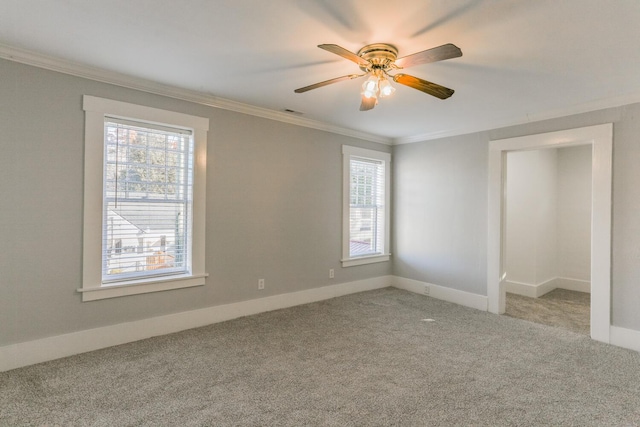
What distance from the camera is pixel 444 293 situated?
15.6 feet

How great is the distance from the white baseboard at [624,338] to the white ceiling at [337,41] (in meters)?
2.23

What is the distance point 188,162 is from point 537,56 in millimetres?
3220

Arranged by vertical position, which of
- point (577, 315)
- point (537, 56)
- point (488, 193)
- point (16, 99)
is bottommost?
point (577, 315)

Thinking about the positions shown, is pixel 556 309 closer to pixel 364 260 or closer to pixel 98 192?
pixel 364 260

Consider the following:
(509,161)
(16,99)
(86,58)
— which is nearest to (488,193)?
(509,161)

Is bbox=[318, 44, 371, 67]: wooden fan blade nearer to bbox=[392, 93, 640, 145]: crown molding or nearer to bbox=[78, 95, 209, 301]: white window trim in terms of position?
bbox=[78, 95, 209, 301]: white window trim

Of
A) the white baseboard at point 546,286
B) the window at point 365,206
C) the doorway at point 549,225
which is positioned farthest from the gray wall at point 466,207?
the white baseboard at point 546,286

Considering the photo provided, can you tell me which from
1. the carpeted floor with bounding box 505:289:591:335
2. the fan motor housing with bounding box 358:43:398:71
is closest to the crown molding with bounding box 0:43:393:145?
the fan motor housing with bounding box 358:43:398:71

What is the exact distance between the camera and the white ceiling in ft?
6.32

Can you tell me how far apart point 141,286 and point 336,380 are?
2.02m

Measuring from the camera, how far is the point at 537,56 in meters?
2.45

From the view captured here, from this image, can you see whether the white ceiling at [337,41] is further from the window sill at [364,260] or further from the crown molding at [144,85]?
the window sill at [364,260]

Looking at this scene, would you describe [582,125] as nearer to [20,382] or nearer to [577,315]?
[577,315]

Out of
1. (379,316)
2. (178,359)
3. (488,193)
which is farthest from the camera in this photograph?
(488,193)
